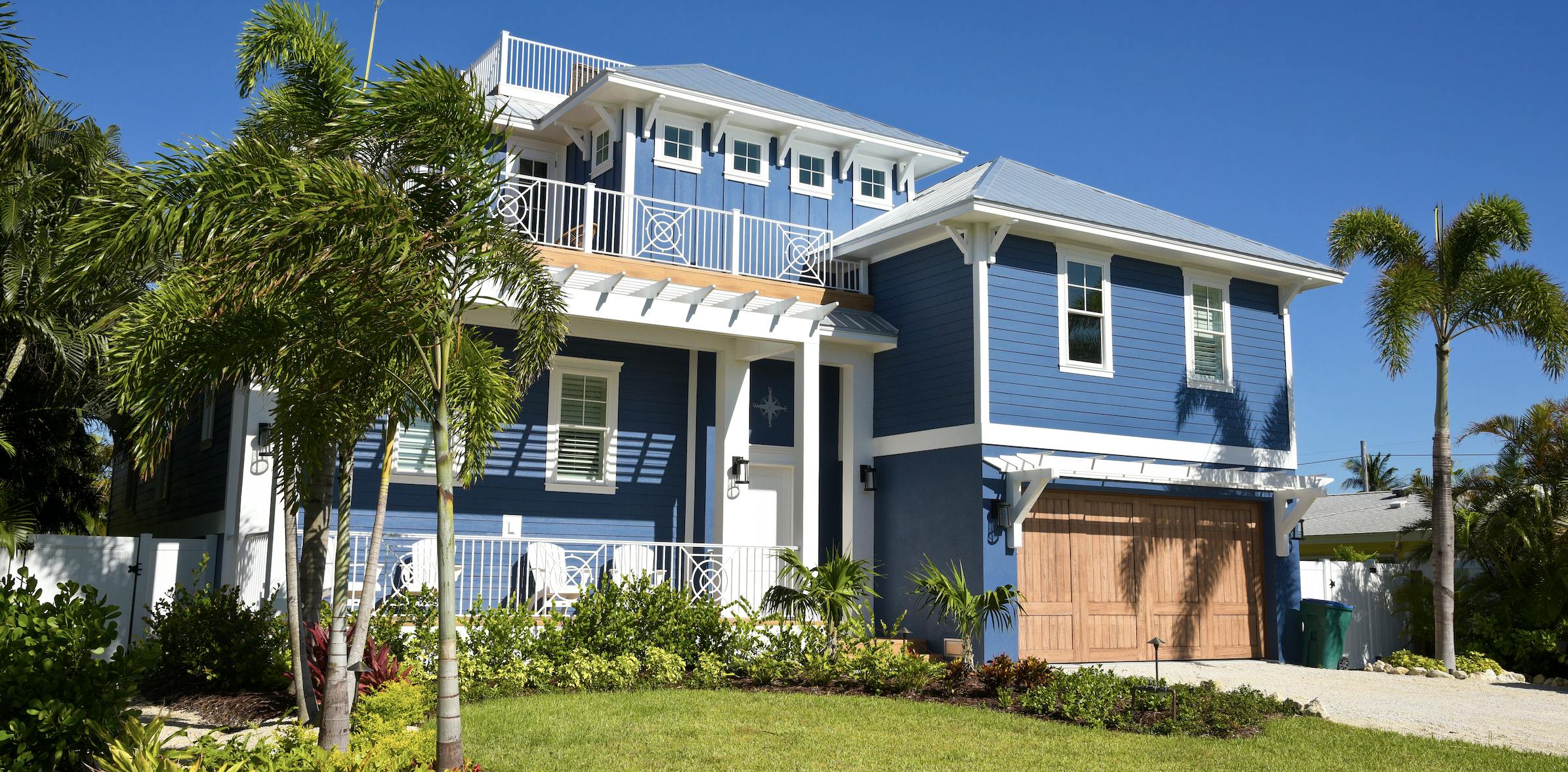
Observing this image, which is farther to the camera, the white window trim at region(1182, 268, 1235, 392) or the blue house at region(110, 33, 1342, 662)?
the white window trim at region(1182, 268, 1235, 392)

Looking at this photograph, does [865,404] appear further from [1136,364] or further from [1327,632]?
[1327,632]

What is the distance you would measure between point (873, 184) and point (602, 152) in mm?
4116

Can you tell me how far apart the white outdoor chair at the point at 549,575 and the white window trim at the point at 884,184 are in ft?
24.5

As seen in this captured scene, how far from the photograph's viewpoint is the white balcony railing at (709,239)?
602 inches

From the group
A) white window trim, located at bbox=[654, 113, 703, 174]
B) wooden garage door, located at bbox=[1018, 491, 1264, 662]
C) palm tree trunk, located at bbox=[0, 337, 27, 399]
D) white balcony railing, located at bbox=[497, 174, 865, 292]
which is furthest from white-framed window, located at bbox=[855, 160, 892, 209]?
palm tree trunk, located at bbox=[0, 337, 27, 399]

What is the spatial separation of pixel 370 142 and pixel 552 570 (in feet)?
20.8

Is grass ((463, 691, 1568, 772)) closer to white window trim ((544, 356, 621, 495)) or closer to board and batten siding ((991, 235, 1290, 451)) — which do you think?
white window trim ((544, 356, 621, 495))

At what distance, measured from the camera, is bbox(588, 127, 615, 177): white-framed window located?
1670cm

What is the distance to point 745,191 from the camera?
17.2 m

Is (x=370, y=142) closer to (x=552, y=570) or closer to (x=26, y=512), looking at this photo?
(x=552, y=570)

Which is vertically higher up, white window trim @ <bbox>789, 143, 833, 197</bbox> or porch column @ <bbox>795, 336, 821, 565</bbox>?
white window trim @ <bbox>789, 143, 833, 197</bbox>

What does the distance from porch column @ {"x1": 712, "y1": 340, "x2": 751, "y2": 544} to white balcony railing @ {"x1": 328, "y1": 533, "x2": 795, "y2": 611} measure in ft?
1.51

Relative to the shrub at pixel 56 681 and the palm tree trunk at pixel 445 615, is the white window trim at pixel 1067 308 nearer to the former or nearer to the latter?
the palm tree trunk at pixel 445 615

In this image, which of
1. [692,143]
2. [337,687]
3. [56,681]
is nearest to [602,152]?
[692,143]
